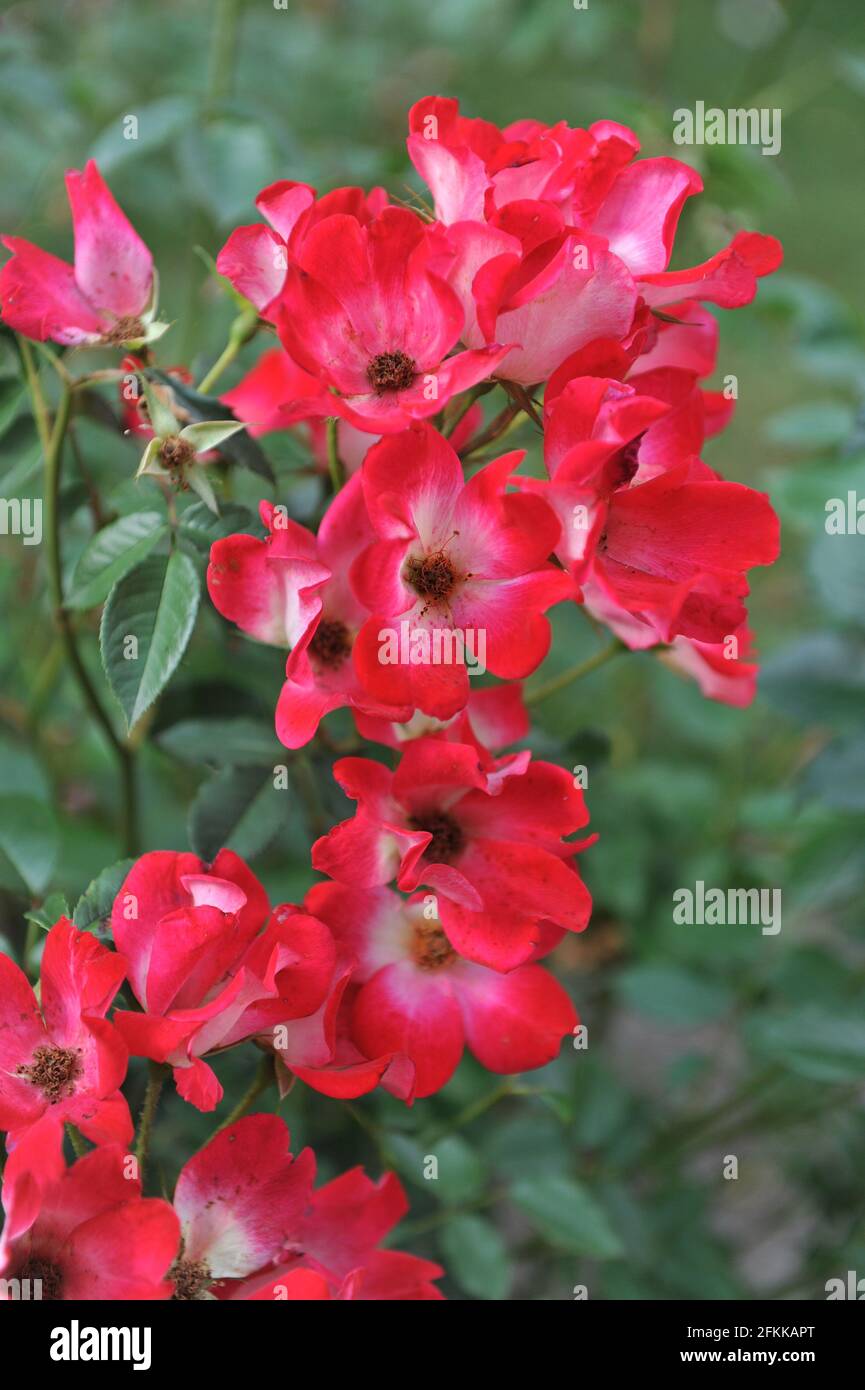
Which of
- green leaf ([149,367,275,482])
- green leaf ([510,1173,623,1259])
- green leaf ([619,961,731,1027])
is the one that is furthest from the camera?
green leaf ([619,961,731,1027])

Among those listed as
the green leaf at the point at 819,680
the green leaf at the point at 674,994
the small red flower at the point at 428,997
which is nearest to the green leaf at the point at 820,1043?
the green leaf at the point at 674,994

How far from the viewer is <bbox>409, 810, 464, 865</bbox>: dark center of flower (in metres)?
0.62

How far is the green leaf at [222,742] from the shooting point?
748 mm

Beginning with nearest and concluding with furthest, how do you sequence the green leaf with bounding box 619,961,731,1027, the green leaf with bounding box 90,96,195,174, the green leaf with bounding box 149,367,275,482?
the green leaf with bounding box 149,367,275,482 < the green leaf with bounding box 90,96,195,174 < the green leaf with bounding box 619,961,731,1027

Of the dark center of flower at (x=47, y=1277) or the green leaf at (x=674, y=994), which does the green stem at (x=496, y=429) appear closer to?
the dark center of flower at (x=47, y=1277)

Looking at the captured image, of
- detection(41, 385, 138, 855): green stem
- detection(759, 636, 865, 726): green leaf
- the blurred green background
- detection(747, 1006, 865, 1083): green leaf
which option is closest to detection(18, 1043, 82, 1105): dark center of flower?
the blurred green background

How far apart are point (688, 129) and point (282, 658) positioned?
626mm

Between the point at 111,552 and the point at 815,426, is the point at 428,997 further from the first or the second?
the point at 815,426

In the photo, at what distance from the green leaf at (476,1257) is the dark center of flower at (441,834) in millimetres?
382

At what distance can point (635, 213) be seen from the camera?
0.60 metres

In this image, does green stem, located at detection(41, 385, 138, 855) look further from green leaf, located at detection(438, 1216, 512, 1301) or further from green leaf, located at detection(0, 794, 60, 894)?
green leaf, located at detection(438, 1216, 512, 1301)
